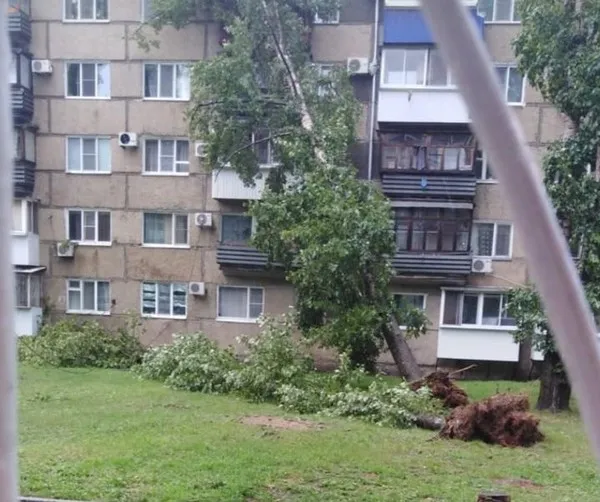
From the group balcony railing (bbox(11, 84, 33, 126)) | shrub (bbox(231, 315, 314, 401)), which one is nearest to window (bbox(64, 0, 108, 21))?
balcony railing (bbox(11, 84, 33, 126))

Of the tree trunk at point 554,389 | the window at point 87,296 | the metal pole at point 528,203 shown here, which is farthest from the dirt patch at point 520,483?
the window at point 87,296

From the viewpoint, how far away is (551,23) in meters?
7.86

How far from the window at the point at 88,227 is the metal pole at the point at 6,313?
1431 cm

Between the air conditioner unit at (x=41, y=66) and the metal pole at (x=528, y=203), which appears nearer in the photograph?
the metal pole at (x=528, y=203)

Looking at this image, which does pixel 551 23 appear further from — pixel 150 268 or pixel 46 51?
pixel 46 51

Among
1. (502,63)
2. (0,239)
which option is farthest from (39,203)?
(0,239)

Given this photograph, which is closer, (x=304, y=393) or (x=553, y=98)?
(x=553, y=98)

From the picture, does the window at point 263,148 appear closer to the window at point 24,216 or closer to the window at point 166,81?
the window at point 166,81

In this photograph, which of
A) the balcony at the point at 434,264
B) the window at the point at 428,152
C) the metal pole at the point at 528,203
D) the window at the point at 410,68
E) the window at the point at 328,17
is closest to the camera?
the metal pole at the point at 528,203

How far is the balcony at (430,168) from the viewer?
1330 centimetres

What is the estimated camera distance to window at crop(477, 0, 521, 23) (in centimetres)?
1340

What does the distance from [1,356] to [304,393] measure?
7.88 meters

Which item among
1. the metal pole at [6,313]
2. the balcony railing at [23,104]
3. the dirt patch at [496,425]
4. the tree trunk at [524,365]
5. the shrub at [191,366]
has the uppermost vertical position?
the balcony railing at [23,104]

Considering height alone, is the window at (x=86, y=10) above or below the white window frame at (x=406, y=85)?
above
